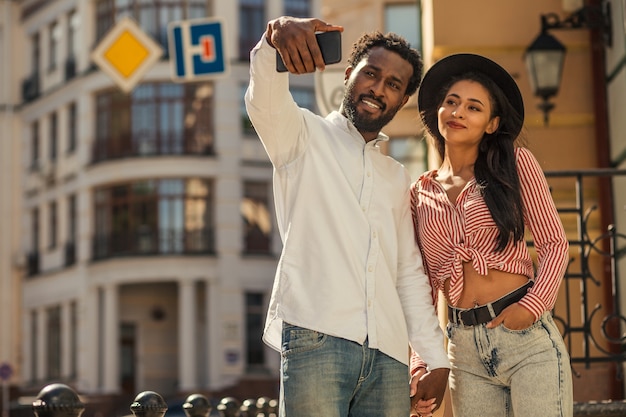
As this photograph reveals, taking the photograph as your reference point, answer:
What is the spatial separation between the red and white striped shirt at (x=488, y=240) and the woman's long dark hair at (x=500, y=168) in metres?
0.04

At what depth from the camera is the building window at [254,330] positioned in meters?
39.3

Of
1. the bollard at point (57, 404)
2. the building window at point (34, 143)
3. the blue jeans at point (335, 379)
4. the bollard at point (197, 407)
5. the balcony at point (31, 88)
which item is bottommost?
the bollard at point (197, 407)

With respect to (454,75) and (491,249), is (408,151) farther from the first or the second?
(491,249)

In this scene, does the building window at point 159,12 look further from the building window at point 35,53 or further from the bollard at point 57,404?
the bollard at point 57,404

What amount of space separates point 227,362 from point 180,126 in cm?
793

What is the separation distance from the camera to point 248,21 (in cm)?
4103

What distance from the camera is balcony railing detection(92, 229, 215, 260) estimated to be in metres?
39.8

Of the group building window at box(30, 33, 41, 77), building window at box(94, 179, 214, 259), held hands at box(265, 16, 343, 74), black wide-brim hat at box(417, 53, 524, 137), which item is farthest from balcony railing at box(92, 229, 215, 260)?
held hands at box(265, 16, 343, 74)

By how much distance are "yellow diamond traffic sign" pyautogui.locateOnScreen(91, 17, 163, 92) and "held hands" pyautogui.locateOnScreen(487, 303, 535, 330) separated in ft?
37.2

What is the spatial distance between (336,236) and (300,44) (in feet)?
2.36

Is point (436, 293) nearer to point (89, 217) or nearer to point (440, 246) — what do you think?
point (440, 246)

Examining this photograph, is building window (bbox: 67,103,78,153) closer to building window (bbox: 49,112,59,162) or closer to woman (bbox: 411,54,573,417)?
building window (bbox: 49,112,59,162)

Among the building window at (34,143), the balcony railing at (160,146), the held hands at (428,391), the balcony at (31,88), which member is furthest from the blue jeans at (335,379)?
the building window at (34,143)

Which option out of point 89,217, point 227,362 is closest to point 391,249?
point 227,362
